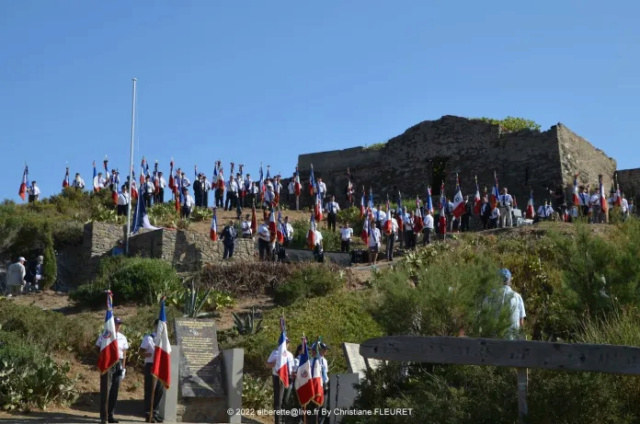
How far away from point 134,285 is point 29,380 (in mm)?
9242

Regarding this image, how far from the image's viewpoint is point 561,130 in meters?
42.6

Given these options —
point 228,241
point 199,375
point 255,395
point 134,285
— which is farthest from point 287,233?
point 199,375

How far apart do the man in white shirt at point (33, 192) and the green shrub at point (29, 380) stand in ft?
83.6

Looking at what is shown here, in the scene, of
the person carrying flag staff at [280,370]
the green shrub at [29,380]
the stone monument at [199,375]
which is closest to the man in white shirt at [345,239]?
the stone monument at [199,375]

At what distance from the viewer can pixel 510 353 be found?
996 cm

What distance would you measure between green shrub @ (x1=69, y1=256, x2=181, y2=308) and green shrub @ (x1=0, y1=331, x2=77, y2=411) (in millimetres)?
7266

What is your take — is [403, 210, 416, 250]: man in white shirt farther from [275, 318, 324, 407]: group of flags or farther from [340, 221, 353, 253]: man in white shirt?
[275, 318, 324, 407]: group of flags

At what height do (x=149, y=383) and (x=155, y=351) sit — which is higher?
(x=155, y=351)

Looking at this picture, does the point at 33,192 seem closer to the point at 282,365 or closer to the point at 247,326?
the point at 247,326

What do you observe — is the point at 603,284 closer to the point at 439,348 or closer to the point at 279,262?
the point at 439,348

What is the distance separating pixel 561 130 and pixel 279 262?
771 inches

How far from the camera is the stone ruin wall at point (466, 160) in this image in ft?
139

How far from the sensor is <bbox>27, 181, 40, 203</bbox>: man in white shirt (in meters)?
41.9

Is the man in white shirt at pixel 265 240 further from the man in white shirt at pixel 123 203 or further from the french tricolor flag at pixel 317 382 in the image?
the french tricolor flag at pixel 317 382
